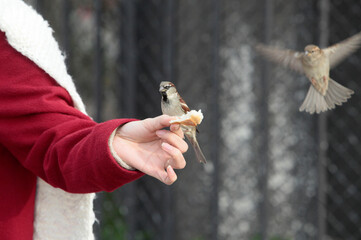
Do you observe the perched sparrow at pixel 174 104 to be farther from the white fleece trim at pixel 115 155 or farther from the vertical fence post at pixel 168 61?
the vertical fence post at pixel 168 61

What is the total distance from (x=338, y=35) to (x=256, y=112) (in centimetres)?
66

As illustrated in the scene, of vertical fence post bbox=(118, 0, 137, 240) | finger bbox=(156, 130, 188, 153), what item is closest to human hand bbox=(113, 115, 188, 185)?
finger bbox=(156, 130, 188, 153)

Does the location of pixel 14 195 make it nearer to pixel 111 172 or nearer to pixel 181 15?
pixel 111 172

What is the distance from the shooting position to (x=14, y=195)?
3.29ft

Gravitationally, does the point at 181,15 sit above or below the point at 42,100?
above

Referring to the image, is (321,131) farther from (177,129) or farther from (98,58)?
(177,129)

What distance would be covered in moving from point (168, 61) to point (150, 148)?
1296 mm

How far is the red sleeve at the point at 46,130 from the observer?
838 mm

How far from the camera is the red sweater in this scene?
820 millimetres

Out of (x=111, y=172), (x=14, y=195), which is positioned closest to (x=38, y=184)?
(x=14, y=195)

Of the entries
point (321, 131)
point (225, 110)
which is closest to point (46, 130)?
point (321, 131)

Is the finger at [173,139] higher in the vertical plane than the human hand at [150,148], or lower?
higher

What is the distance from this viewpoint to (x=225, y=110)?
2.85 metres

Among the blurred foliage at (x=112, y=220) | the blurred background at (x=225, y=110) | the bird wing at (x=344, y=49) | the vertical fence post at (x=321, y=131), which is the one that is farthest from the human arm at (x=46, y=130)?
the blurred foliage at (x=112, y=220)
